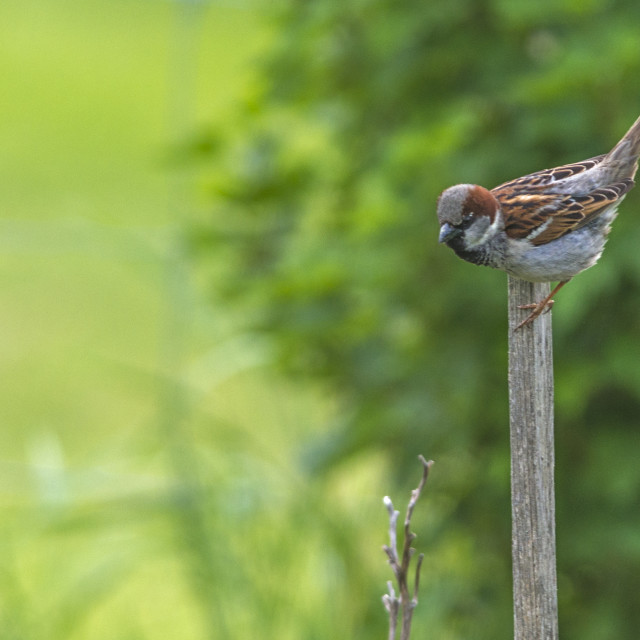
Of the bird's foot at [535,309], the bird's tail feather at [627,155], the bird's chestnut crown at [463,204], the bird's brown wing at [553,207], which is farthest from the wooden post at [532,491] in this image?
the bird's tail feather at [627,155]

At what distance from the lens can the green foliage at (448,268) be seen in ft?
9.85

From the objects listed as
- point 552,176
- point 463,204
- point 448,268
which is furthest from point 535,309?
point 448,268

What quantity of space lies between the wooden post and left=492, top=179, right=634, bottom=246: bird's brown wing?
1.35 ft

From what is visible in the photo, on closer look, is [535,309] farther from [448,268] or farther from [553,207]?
[448,268]

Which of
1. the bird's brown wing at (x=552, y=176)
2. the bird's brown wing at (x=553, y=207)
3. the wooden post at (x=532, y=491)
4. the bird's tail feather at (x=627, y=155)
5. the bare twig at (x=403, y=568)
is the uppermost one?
the bird's tail feather at (x=627, y=155)

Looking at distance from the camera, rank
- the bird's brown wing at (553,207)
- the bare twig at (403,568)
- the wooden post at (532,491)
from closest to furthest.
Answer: the bare twig at (403,568) < the wooden post at (532,491) < the bird's brown wing at (553,207)

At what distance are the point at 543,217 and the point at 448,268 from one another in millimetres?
1240

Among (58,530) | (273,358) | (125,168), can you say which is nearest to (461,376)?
(273,358)

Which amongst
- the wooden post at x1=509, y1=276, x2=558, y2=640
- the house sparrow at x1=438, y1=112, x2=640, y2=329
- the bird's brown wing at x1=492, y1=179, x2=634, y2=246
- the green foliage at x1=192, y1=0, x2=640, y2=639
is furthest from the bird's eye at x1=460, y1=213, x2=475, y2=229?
the green foliage at x1=192, y1=0, x2=640, y2=639

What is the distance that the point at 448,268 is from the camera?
3160 millimetres

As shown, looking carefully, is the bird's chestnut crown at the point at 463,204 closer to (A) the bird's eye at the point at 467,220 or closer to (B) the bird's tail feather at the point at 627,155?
(A) the bird's eye at the point at 467,220

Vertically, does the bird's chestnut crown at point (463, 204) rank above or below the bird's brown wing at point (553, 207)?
below

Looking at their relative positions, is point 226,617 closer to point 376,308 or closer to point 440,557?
point 440,557

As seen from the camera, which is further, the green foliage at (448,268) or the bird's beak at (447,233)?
the green foliage at (448,268)
